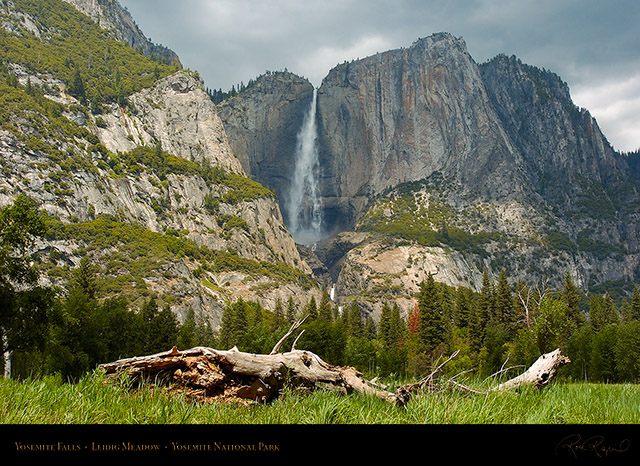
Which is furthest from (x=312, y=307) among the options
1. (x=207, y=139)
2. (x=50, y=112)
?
(x=207, y=139)

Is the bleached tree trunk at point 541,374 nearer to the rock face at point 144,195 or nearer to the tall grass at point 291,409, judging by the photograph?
the tall grass at point 291,409

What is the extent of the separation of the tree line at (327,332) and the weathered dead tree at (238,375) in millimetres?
1613

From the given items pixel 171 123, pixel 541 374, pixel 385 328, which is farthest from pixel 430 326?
pixel 171 123

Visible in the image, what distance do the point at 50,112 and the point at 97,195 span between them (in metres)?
32.6

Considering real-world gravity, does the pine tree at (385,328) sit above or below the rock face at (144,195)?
below

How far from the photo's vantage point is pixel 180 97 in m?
196

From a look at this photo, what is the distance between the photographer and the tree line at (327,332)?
21875mm

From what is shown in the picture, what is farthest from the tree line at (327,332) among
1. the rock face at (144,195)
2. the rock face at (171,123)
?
the rock face at (171,123)

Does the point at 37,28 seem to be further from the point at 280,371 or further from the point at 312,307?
the point at 280,371

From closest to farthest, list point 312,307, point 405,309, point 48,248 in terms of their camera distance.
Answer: point 312,307, point 48,248, point 405,309
